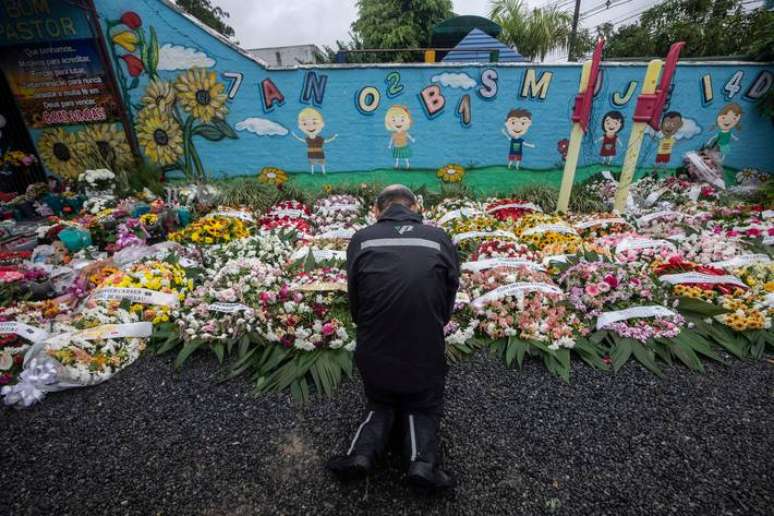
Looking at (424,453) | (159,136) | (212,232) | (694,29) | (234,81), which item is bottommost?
Result: (424,453)

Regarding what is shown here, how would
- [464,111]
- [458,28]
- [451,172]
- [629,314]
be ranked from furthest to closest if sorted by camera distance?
1. [458,28]
2. [451,172]
3. [464,111]
4. [629,314]

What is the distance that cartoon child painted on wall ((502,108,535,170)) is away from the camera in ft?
21.6

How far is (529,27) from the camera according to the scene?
19312 mm

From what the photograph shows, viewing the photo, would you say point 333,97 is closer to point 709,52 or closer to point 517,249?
point 517,249

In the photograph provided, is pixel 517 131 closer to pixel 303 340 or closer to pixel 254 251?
pixel 254 251

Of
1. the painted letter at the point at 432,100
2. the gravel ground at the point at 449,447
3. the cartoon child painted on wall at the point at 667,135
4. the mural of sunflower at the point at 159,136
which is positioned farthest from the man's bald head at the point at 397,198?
the cartoon child painted on wall at the point at 667,135

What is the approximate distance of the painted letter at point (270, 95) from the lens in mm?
6305

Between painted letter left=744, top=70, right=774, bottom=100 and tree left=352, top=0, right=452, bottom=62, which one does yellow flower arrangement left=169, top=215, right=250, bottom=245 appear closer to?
painted letter left=744, top=70, right=774, bottom=100

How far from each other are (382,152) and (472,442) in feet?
18.5

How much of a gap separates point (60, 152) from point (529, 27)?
21.6m

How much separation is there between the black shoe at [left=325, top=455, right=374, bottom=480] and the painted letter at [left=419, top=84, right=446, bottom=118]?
6105mm

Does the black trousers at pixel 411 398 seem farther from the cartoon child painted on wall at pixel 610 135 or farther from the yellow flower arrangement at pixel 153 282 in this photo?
the cartoon child painted on wall at pixel 610 135

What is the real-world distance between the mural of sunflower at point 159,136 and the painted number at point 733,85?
32.6ft

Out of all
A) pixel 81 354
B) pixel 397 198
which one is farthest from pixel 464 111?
pixel 81 354
